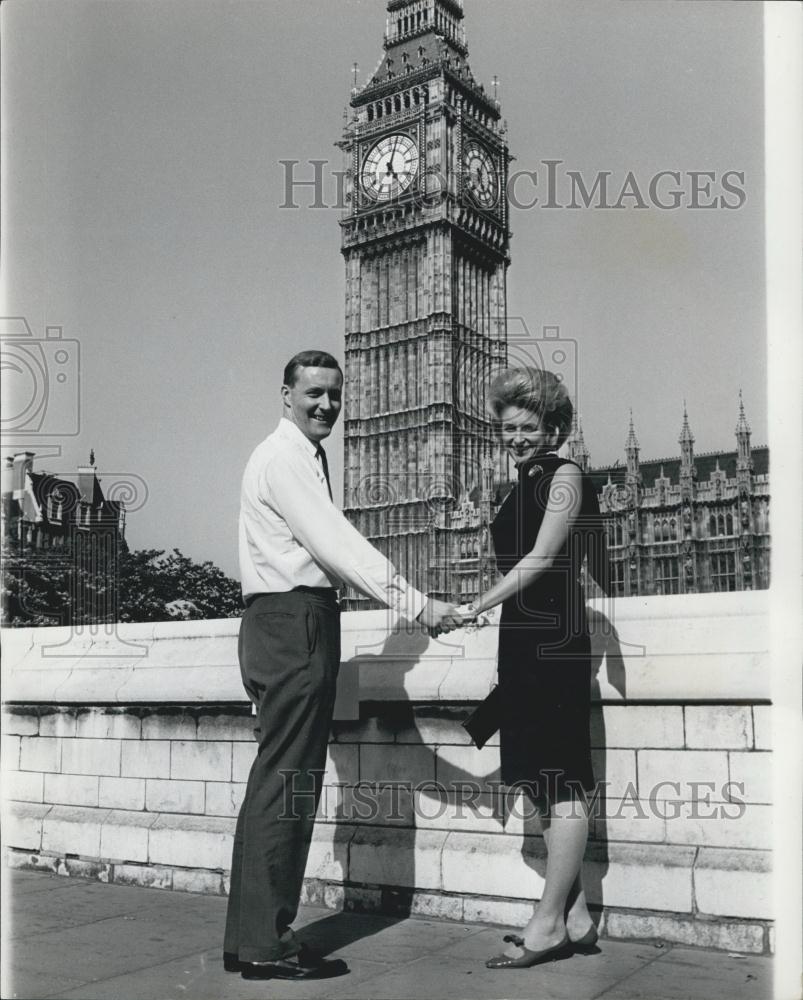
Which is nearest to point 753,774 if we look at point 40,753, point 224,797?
point 224,797

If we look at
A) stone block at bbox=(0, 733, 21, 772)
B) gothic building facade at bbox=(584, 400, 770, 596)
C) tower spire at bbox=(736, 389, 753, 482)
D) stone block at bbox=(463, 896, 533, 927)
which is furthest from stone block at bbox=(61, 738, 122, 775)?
tower spire at bbox=(736, 389, 753, 482)

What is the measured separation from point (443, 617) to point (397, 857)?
4.27ft

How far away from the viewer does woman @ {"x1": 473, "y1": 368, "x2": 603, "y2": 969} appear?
3.23 metres

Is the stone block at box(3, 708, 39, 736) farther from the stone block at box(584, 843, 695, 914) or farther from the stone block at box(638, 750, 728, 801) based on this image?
the stone block at box(638, 750, 728, 801)

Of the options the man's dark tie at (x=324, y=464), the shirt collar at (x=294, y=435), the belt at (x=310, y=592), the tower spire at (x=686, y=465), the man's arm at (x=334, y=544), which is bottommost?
the belt at (x=310, y=592)

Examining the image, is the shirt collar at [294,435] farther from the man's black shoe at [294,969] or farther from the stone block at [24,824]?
the stone block at [24,824]

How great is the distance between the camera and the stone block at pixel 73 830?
193 inches

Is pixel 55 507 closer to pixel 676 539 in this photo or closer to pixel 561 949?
pixel 561 949

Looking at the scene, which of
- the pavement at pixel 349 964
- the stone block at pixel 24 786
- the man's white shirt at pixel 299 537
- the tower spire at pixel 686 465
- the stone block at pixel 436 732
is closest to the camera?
the pavement at pixel 349 964

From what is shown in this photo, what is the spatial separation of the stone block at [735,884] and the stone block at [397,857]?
99 cm

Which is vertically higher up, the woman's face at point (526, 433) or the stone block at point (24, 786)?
the woman's face at point (526, 433)

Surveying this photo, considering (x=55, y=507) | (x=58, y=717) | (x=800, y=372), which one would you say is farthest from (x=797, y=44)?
(x=55, y=507)

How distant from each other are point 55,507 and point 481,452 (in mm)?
48536

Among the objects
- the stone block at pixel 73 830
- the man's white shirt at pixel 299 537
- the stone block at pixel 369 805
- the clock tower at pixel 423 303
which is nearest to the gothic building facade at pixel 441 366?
the clock tower at pixel 423 303
